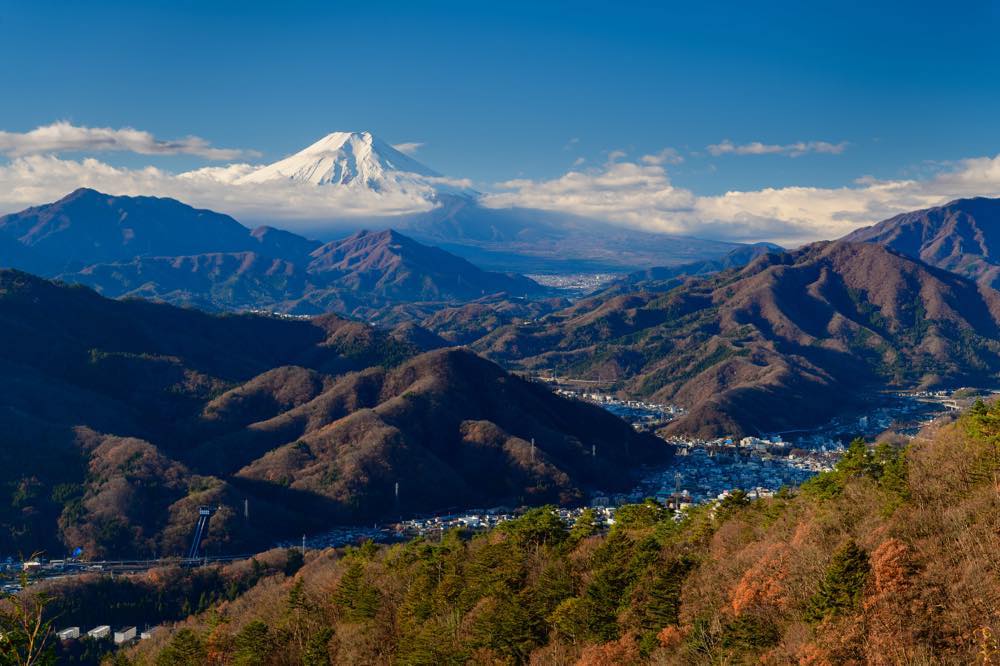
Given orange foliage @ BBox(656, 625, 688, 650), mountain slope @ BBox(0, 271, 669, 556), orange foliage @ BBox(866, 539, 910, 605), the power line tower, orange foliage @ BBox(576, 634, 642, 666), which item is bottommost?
the power line tower

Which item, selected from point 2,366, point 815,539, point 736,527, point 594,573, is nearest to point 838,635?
point 815,539

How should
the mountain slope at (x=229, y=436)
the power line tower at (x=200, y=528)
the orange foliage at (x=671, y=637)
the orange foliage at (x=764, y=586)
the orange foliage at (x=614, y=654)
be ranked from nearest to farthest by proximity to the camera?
the orange foliage at (x=764, y=586) → the orange foliage at (x=671, y=637) → the orange foliage at (x=614, y=654) → the power line tower at (x=200, y=528) → the mountain slope at (x=229, y=436)

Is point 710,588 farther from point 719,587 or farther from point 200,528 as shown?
point 200,528

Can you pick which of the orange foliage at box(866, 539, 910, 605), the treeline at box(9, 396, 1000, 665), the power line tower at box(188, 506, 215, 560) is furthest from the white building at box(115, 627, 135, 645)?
the orange foliage at box(866, 539, 910, 605)

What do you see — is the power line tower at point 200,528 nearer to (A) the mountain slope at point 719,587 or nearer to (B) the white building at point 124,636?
(B) the white building at point 124,636

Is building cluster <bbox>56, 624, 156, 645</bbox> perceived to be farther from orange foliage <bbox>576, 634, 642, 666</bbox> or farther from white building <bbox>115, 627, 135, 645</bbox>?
orange foliage <bbox>576, 634, 642, 666</bbox>

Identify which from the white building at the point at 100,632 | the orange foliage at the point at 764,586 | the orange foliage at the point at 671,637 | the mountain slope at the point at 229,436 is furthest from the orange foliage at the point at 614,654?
the mountain slope at the point at 229,436

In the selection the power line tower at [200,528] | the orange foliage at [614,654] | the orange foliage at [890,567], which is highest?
the orange foliage at [890,567]

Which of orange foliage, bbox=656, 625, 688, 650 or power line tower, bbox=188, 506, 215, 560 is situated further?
power line tower, bbox=188, 506, 215, 560
